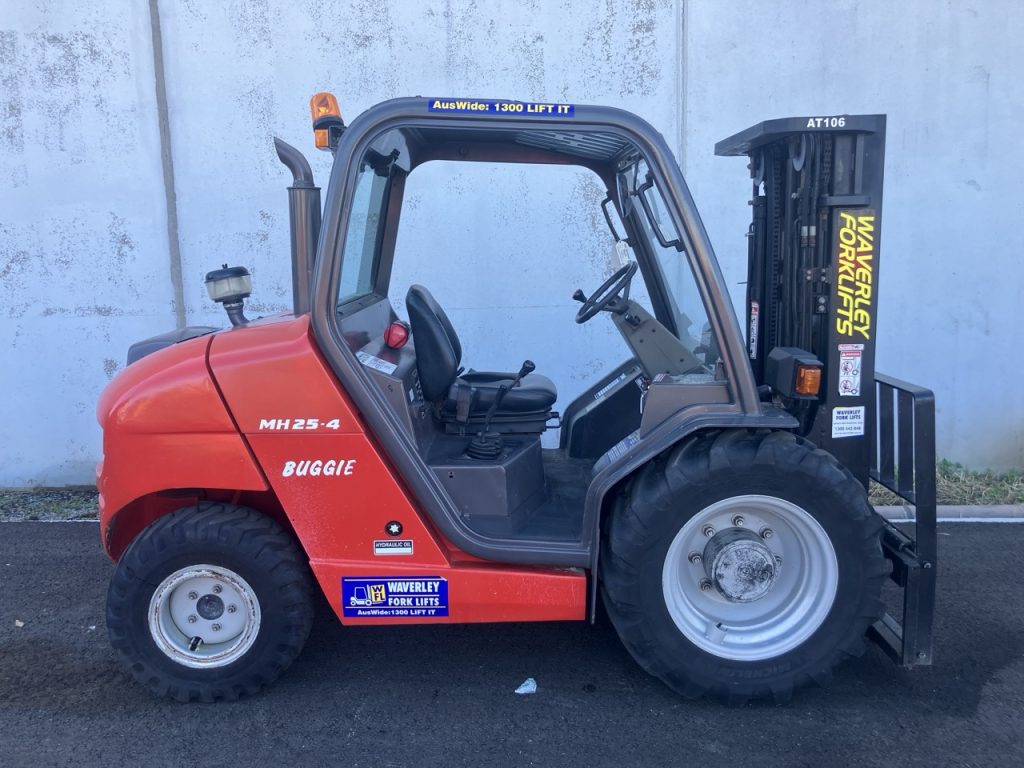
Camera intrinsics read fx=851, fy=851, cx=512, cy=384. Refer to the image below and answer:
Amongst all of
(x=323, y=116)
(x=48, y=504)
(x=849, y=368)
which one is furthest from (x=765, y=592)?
(x=48, y=504)

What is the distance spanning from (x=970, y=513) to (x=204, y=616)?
198 inches

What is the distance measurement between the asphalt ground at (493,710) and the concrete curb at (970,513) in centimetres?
154

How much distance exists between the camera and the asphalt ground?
3.14 m

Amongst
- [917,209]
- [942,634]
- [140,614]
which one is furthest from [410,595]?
[917,209]

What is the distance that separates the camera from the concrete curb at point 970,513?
5.77m

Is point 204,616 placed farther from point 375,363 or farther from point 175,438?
point 375,363

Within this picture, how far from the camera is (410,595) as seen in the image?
335 cm

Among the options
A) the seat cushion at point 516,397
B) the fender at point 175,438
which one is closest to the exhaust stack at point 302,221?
the fender at point 175,438

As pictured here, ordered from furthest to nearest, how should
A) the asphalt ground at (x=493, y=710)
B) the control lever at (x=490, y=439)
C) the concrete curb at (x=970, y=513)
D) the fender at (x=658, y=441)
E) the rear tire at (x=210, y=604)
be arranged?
the concrete curb at (x=970, y=513), the control lever at (x=490, y=439), the rear tire at (x=210, y=604), the fender at (x=658, y=441), the asphalt ground at (x=493, y=710)

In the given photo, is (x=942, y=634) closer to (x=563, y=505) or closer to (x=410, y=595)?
(x=563, y=505)

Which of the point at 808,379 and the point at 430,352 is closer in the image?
the point at 808,379

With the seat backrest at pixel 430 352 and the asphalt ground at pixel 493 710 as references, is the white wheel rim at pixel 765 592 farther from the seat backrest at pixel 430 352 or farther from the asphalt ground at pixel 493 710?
the seat backrest at pixel 430 352

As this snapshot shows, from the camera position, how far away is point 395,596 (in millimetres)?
3354

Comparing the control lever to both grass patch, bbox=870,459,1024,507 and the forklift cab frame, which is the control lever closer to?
the forklift cab frame
